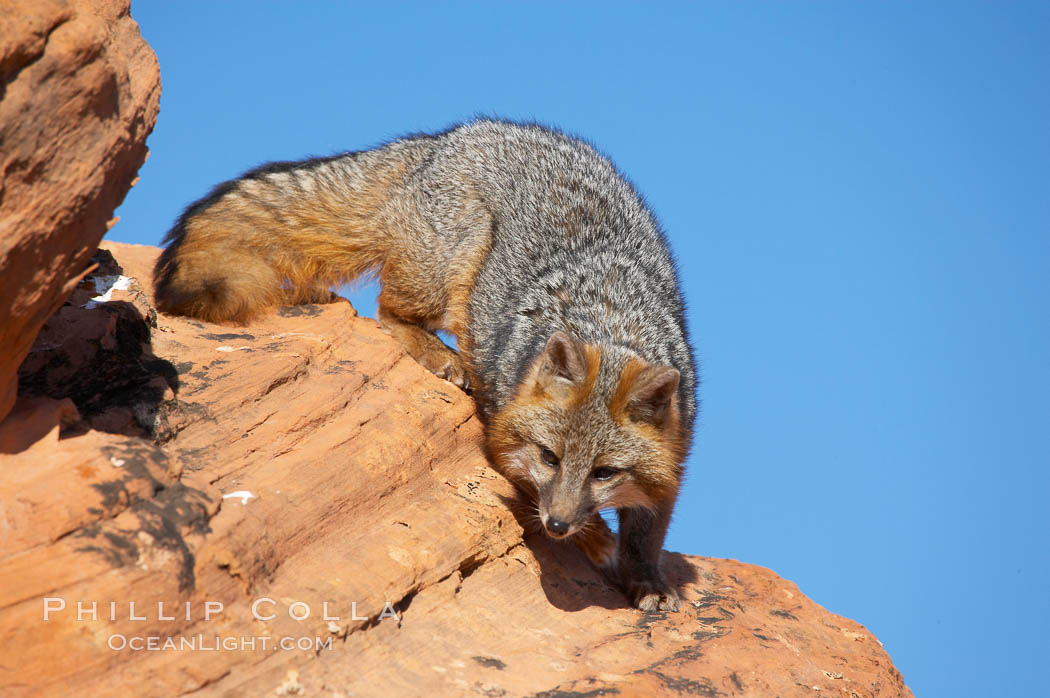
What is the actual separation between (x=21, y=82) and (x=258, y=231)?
149 inches

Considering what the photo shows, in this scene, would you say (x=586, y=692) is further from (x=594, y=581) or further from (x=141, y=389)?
(x=141, y=389)

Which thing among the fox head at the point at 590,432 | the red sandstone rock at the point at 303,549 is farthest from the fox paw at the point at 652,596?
the fox head at the point at 590,432

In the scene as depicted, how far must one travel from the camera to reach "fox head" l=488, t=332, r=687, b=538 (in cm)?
564

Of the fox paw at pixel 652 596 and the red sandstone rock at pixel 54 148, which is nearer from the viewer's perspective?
the red sandstone rock at pixel 54 148

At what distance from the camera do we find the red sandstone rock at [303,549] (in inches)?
149

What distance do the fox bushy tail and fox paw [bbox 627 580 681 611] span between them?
3.45 m

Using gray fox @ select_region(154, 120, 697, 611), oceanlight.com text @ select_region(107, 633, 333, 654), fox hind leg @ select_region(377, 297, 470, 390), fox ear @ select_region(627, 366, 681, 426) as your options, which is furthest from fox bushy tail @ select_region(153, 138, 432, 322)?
oceanlight.com text @ select_region(107, 633, 333, 654)

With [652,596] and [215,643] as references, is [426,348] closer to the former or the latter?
[652,596]

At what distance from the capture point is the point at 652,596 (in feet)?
20.7

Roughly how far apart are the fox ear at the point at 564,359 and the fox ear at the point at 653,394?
1.16 feet

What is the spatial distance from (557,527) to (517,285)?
Answer: 243 centimetres

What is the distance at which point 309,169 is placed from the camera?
809 cm

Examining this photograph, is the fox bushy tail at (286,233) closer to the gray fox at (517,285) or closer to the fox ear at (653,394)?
the gray fox at (517,285)

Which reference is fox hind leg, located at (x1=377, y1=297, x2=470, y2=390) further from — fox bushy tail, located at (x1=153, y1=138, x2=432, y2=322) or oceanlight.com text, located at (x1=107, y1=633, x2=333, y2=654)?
oceanlight.com text, located at (x1=107, y1=633, x2=333, y2=654)
